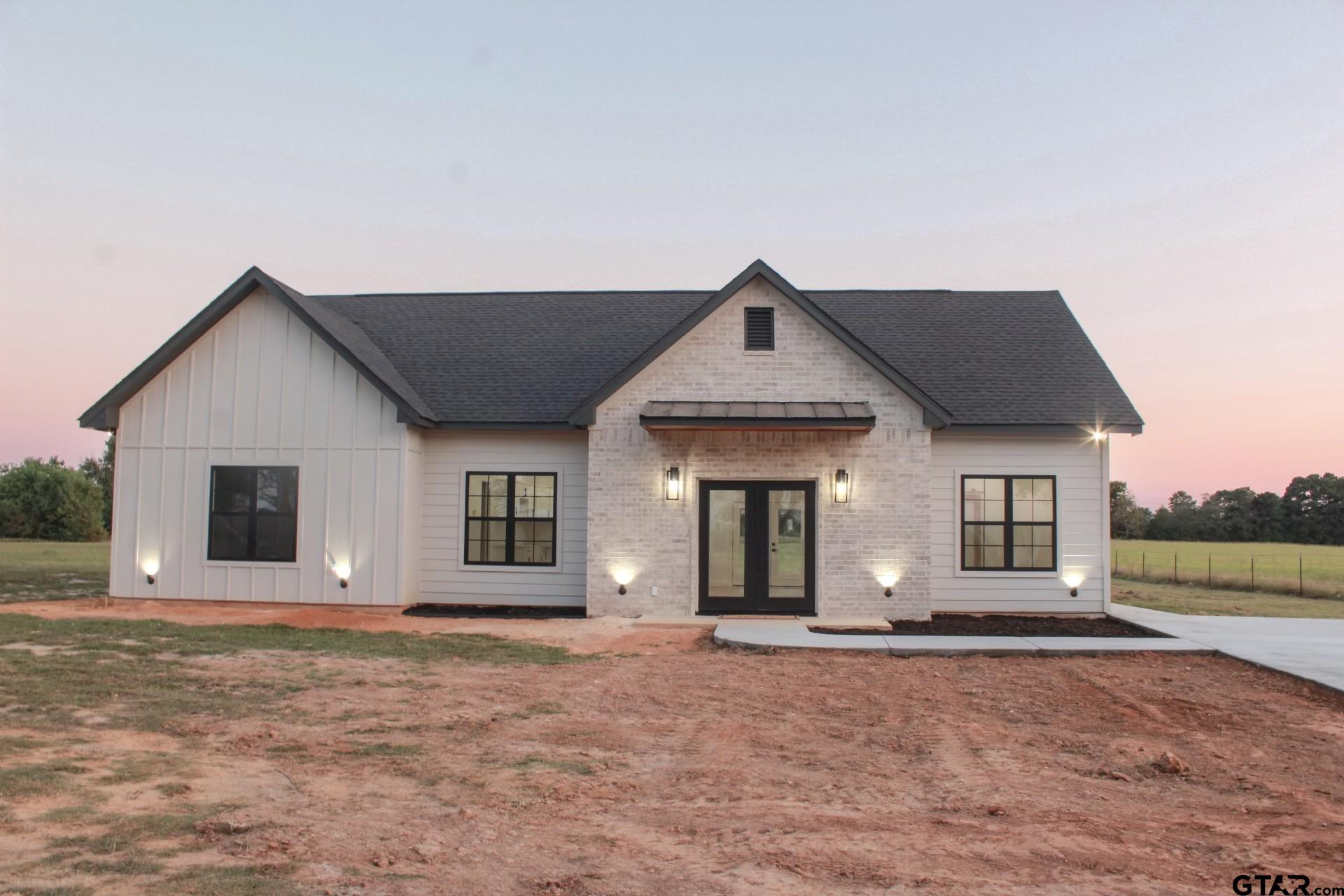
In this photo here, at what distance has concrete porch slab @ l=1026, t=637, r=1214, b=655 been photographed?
39.1ft

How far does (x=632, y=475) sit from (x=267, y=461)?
654 centimetres

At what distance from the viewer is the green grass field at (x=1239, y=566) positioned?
84.2 ft

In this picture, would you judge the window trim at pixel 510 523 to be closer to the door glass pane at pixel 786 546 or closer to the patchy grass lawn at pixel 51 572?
the door glass pane at pixel 786 546

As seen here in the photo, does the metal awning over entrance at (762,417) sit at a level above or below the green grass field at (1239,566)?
above

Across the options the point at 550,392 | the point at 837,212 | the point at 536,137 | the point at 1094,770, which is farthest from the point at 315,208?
the point at 1094,770

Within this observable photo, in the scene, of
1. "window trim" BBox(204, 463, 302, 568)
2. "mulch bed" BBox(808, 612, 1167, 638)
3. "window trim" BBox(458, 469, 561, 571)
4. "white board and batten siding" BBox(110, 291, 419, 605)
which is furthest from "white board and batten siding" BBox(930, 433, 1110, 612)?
"window trim" BBox(204, 463, 302, 568)

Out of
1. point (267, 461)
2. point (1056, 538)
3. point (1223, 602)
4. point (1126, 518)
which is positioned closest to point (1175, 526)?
point (1126, 518)

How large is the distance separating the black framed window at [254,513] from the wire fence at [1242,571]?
2256 centimetres

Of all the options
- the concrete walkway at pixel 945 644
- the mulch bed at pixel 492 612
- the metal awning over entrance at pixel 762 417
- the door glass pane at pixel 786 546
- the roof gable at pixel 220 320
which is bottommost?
the mulch bed at pixel 492 612

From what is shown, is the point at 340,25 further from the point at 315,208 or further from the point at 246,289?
the point at 315,208

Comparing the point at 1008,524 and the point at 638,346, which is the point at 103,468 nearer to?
the point at 638,346

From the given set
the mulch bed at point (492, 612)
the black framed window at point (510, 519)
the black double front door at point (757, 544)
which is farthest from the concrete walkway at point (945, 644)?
the black framed window at point (510, 519)

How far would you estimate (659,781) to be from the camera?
6.25 meters

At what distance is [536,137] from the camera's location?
78.5 feet
